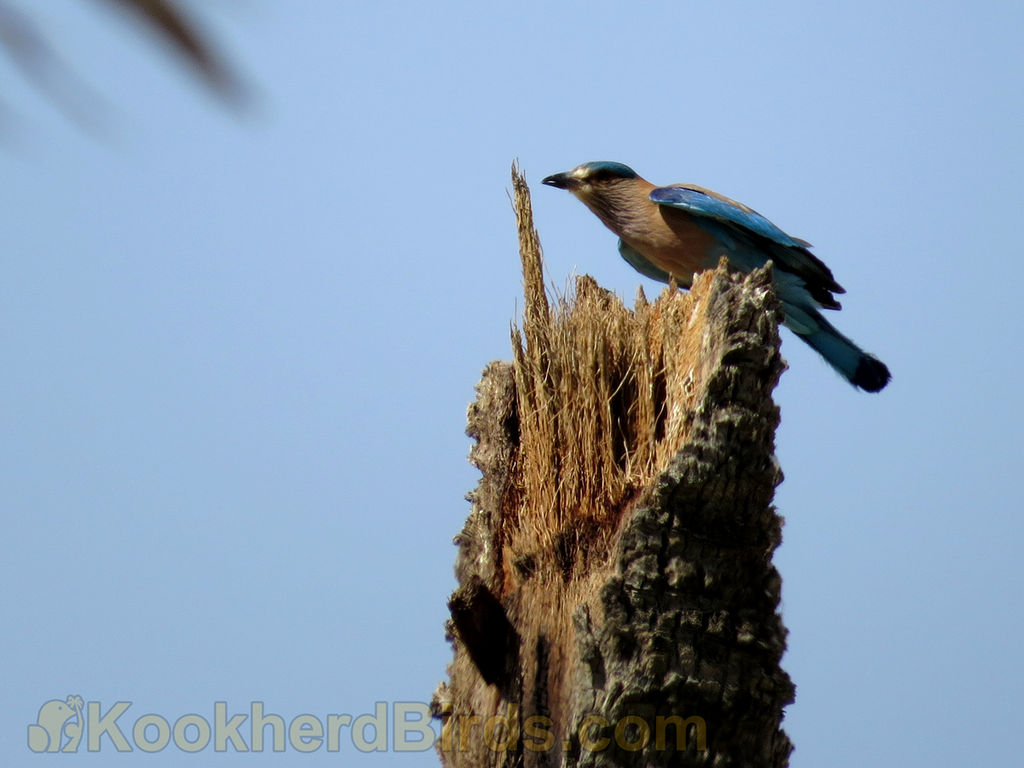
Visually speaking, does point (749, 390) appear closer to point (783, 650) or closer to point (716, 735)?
point (783, 650)

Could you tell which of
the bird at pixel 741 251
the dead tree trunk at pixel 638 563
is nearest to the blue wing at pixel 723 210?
the bird at pixel 741 251

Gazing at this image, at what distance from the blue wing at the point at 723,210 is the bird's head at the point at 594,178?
51cm

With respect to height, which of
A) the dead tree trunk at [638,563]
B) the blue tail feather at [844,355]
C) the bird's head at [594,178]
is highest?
the bird's head at [594,178]

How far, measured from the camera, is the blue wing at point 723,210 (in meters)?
5.34

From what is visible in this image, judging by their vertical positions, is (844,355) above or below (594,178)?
below

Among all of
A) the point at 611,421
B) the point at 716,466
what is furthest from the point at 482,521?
the point at 716,466

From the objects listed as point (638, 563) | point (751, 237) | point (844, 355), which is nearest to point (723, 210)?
point (751, 237)

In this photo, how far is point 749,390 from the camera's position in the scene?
11.4ft

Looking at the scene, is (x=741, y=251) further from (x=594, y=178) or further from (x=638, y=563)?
(x=638, y=563)

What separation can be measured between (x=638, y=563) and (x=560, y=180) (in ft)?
11.1

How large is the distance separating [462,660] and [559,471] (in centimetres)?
79

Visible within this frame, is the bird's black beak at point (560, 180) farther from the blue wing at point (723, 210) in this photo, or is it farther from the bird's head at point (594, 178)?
the blue wing at point (723, 210)

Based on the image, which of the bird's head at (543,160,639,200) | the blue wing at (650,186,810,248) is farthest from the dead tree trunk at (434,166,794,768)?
the bird's head at (543,160,639,200)

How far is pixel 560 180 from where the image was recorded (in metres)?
6.29
